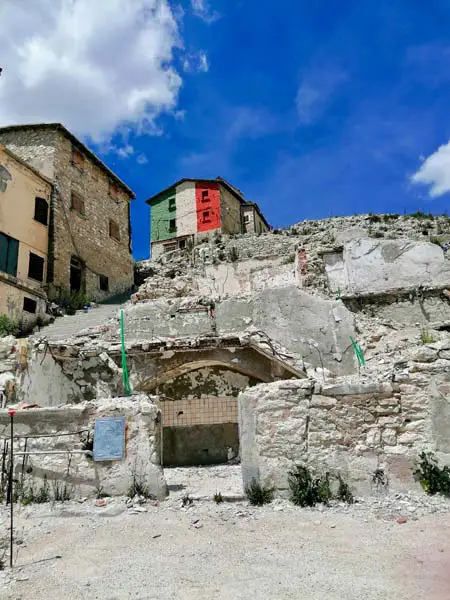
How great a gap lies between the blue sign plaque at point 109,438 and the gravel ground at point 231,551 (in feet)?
2.11

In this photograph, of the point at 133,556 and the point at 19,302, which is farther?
the point at 19,302

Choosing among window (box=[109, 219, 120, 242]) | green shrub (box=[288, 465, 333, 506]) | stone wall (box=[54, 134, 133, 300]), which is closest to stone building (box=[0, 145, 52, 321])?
stone wall (box=[54, 134, 133, 300])

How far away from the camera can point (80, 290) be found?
22.6m

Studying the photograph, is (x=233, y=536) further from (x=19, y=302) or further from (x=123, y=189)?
(x=123, y=189)

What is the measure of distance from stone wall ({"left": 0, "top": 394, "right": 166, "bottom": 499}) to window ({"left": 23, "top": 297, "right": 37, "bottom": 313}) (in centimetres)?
1117

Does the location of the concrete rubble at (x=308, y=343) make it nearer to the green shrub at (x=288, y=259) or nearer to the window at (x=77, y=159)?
the green shrub at (x=288, y=259)

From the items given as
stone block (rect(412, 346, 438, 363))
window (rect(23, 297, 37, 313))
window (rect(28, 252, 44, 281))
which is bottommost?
stone block (rect(412, 346, 438, 363))

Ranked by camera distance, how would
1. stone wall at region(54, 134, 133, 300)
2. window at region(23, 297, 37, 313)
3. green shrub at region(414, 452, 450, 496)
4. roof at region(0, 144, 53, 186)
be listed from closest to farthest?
green shrub at region(414, 452, 450, 496) < window at region(23, 297, 37, 313) < roof at region(0, 144, 53, 186) < stone wall at region(54, 134, 133, 300)

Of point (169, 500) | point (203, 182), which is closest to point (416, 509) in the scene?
point (169, 500)

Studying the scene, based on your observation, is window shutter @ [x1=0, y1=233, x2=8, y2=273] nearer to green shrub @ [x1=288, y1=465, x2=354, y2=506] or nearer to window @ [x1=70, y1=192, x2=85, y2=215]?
window @ [x1=70, y1=192, x2=85, y2=215]

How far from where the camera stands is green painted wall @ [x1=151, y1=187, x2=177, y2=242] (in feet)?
111

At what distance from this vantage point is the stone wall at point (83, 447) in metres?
6.35

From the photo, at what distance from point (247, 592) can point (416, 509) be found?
2.76 metres

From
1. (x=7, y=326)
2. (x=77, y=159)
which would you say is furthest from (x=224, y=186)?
(x=7, y=326)
